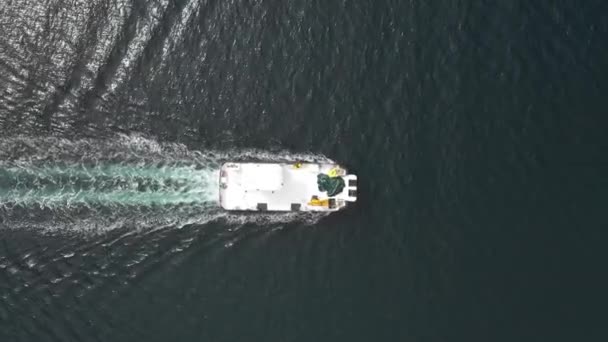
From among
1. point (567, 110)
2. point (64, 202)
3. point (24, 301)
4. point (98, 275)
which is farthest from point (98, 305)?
point (567, 110)

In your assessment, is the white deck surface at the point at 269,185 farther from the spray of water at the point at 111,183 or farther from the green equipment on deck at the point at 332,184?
the spray of water at the point at 111,183

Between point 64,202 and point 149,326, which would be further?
point 64,202

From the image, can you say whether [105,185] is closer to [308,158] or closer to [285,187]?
[285,187]

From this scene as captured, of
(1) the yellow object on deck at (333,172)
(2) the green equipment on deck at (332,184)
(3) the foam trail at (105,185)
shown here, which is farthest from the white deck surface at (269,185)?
(3) the foam trail at (105,185)

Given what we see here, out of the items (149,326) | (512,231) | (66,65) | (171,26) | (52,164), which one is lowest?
(149,326)

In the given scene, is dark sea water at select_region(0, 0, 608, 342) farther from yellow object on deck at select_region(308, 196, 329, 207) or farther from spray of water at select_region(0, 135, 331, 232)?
yellow object on deck at select_region(308, 196, 329, 207)

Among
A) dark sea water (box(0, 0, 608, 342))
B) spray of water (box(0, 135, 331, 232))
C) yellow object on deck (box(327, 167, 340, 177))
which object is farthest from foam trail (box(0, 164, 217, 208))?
yellow object on deck (box(327, 167, 340, 177))

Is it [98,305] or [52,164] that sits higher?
[52,164]

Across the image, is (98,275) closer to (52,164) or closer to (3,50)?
(52,164)
